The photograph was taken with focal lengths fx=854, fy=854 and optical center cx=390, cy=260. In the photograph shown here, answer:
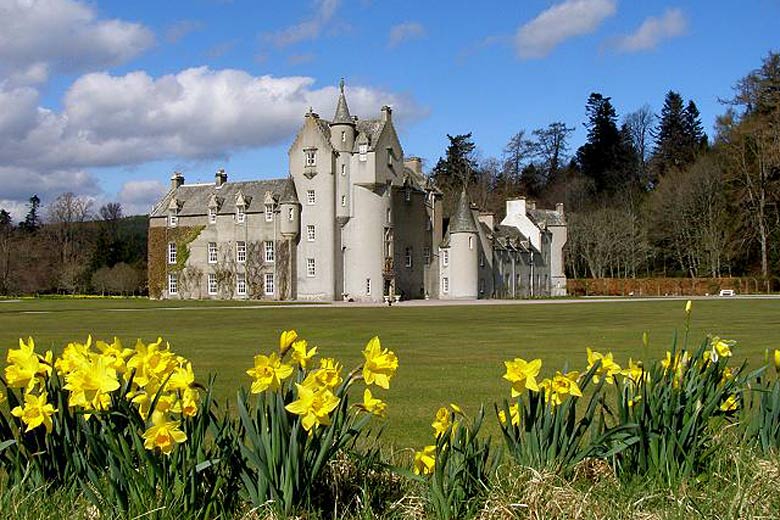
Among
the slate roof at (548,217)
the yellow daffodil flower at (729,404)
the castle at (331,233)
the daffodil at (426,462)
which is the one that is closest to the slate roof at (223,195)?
the castle at (331,233)

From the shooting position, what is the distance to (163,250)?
223 feet

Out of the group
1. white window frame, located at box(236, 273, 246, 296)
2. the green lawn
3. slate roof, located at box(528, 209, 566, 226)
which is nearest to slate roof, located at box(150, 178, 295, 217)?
white window frame, located at box(236, 273, 246, 296)

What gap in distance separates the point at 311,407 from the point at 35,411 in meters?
1.42

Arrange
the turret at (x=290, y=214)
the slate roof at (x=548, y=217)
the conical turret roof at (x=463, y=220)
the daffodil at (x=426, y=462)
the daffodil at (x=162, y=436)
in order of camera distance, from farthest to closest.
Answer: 1. the slate roof at (x=548, y=217)
2. the conical turret roof at (x=463, y=220)
3. the turret at (x=290, y=214)
4. the daffodil at (x=426, y=462)
5. the daffodil at (x=162, y=436)

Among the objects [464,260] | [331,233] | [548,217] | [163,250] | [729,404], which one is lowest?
[729,404]

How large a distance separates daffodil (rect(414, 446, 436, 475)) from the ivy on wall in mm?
63622

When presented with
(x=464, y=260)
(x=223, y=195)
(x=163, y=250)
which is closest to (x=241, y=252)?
(x=223, y=195)

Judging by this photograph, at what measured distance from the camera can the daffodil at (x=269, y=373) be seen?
4.00m

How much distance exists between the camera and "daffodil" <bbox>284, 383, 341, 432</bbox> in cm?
392

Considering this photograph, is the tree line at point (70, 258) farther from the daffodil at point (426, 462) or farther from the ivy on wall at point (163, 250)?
the daffodil at point (426, 462)

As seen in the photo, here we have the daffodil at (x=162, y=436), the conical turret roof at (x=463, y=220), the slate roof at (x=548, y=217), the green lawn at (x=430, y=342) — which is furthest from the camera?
the slate roof at (x=548, y=217)

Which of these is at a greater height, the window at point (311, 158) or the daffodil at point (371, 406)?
the window at point (311, 158)

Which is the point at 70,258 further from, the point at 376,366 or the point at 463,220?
the point at 376,366

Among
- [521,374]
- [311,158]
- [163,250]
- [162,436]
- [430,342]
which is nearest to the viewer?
[162,436]
